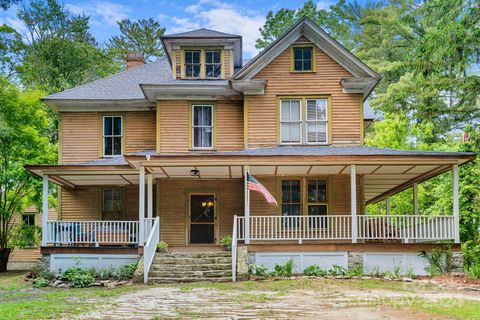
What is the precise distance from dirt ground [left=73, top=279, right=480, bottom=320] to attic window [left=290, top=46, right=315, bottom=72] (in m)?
8.03

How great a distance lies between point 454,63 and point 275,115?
6.17m

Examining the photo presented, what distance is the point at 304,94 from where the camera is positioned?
63.6 feet

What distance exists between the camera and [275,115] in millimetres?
19344

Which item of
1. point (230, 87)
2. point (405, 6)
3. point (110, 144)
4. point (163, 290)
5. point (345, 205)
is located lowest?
point (163, 290)

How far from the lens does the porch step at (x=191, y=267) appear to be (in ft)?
48.4

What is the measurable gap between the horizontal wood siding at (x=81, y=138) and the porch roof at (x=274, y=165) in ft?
3.86

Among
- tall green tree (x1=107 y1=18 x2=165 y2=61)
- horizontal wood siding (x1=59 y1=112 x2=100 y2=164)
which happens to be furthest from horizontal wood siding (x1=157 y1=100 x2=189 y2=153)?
tall green tree (x1=107 y1=18 x2=165 y2=61)

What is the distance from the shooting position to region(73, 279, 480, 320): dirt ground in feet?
31.9

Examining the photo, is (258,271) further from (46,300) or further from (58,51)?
(58,51)

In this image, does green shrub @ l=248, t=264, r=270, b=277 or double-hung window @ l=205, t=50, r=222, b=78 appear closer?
green shrub @ l=248, t=264, r=270, b=277

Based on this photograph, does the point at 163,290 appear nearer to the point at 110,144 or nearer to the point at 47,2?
the point at 110,144

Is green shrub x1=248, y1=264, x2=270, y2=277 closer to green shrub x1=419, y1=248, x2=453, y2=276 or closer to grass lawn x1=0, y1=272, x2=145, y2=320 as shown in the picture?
grass lawn x1=0, y1=272, x2=145, y2=320

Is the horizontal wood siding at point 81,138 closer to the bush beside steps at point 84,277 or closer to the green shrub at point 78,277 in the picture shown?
the bush beside steps at point 84,277

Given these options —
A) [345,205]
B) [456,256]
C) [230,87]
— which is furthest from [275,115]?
[456,256]
